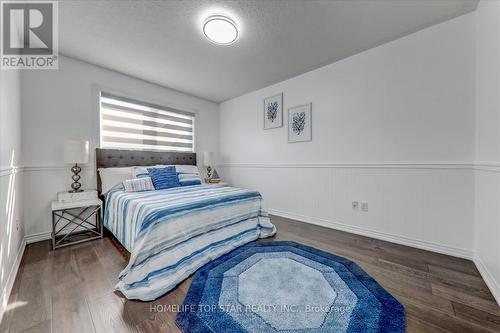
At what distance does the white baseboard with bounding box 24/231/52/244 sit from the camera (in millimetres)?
2347

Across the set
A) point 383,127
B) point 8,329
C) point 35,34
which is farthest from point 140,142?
point 383,127

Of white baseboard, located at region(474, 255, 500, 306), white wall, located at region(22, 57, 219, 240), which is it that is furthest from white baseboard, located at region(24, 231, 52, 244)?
white baseboard, located at region(474, 255, 500, 306)

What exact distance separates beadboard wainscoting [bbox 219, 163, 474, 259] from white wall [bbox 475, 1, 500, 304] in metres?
0.14

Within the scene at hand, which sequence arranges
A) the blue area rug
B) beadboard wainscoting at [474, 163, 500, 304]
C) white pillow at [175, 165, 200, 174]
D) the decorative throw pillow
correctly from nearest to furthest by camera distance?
the blue area rug → beadboard wainscoting at [474, 163, 500, 304] → the decorative throw pillow → white pillow at [175, 165, 200, 174]

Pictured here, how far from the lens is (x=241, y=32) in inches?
85.2

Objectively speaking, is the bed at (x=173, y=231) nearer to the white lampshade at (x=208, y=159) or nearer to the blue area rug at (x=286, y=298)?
the blue area rug at (x=286, y=298)

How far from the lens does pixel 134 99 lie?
3.28 m

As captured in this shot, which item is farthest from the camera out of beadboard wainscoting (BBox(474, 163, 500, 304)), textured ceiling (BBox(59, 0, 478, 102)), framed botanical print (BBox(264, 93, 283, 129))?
framed botanical print (BBox(264, 93, 283, 129))

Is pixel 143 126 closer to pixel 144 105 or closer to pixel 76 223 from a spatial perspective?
pixel 144 105

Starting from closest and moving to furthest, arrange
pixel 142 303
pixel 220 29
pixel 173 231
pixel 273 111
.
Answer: pixel 142 303, pixel 173 231, pixel 220 29, pixel 273 111

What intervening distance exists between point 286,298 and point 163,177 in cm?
234

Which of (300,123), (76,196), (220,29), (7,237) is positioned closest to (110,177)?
(76,196)

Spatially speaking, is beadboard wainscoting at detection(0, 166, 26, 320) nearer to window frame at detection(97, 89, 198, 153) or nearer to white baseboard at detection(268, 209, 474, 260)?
window frame at detection(97, 89, 198, 153)

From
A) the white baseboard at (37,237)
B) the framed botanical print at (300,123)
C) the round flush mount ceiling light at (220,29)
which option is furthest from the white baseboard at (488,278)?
the white baseboard at (37,237)
